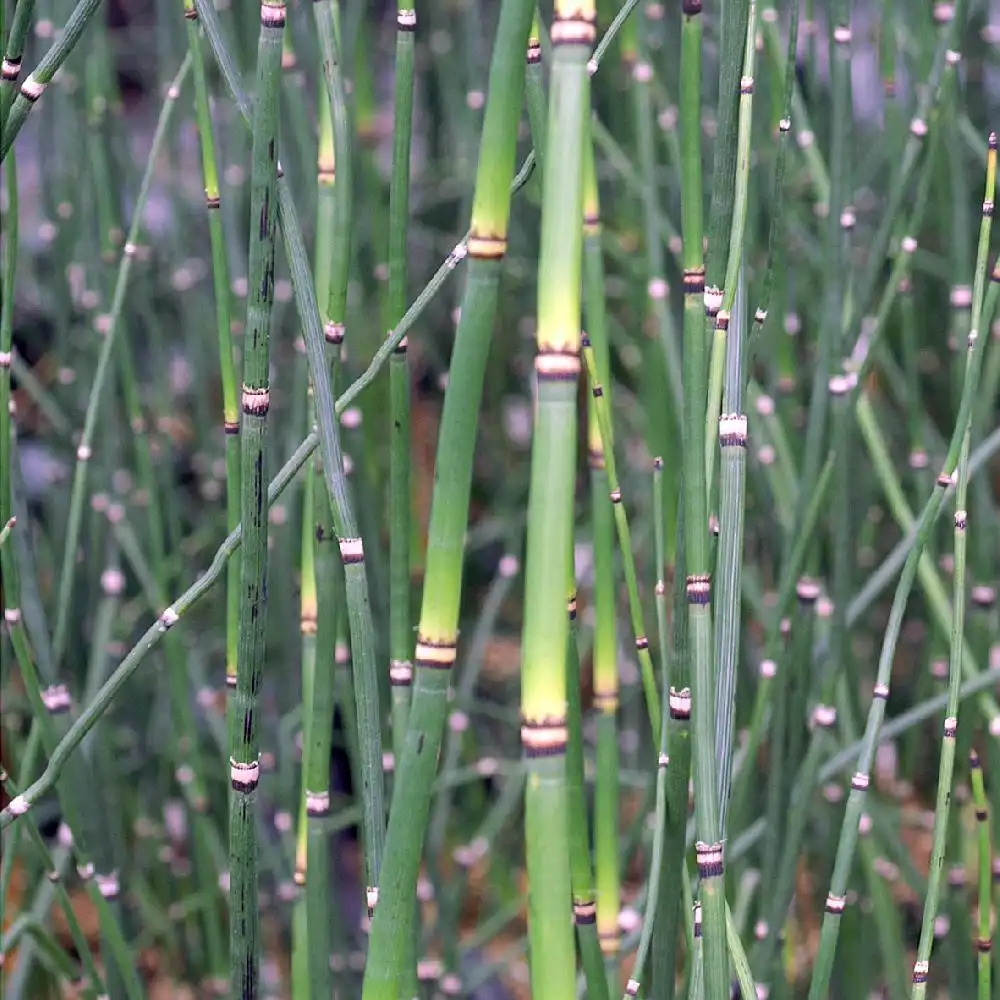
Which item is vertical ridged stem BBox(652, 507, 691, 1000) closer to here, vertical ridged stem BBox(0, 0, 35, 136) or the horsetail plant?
the horsetail plant

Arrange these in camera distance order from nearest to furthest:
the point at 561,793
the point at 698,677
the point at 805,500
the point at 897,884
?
the point at 561,793 → the point at 698,677 → the point at 805,500 → the point at 897,884

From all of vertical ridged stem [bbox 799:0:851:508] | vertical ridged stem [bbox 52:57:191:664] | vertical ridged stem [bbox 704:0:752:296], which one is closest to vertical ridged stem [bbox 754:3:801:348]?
vertical ridged stem [bbox 704:0:752:296]

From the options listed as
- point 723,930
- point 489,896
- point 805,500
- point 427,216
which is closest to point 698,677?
point 723,930

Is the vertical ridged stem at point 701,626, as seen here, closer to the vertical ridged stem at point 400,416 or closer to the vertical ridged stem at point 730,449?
the vertical ridged stem at point 730,449

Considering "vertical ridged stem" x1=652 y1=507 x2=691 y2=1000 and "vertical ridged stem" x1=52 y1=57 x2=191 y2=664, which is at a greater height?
"vertical ridged stem" x1=52 y1=57 x2=191 y2=664

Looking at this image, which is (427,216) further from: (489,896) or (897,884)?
(897,884)

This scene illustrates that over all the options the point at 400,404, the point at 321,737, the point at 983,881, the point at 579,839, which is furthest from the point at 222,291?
the point at 983,881
